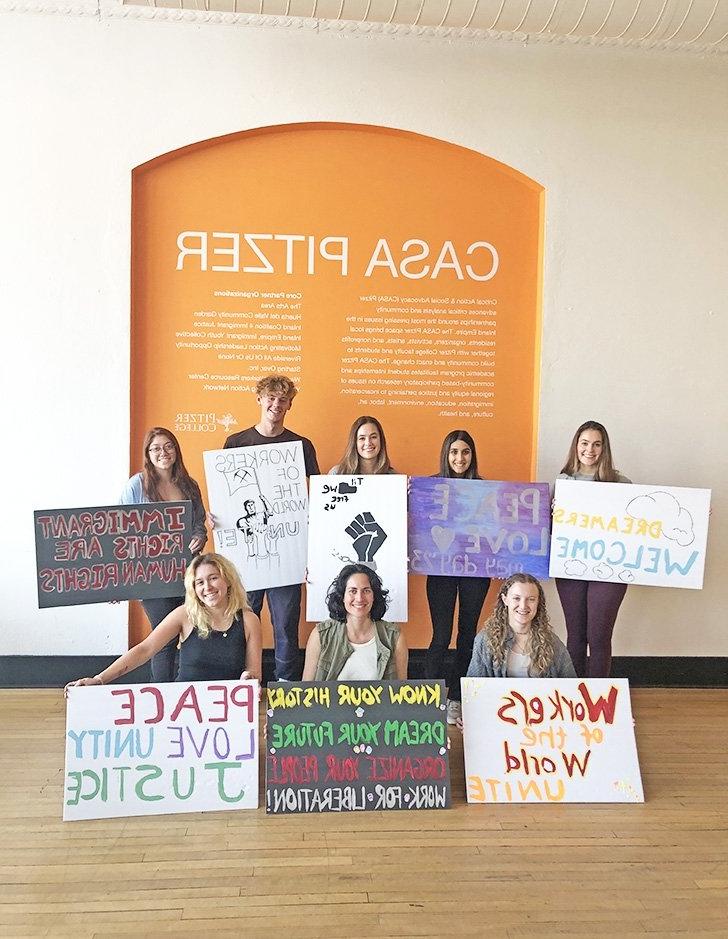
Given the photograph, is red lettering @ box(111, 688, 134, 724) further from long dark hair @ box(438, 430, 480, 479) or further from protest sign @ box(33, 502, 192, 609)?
long dark hair @ box(438, 430, 480, 479)

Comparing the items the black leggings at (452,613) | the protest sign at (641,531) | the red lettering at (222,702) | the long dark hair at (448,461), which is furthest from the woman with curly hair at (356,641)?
the protest sign at (641,531)

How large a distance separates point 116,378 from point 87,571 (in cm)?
127

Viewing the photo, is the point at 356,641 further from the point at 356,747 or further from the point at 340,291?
the point at 340,291

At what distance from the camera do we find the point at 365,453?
162 inches

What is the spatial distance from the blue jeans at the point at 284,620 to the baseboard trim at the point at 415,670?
0.27m

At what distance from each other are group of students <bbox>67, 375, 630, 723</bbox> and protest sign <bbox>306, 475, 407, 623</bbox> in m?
0.12

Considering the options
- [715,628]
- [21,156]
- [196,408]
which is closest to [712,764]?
[715,628]

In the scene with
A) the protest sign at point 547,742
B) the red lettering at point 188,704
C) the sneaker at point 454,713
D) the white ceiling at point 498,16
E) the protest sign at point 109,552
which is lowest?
the sneaker at point 454,713

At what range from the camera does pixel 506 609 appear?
3.41 m

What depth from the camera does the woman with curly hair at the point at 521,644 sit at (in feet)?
10.8

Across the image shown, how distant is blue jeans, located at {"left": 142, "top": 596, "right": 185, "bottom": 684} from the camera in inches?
145

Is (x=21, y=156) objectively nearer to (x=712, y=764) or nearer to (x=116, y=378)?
(x=116, y=378)

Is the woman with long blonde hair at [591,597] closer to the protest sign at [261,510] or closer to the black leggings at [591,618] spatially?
the black leggings at [591,618]

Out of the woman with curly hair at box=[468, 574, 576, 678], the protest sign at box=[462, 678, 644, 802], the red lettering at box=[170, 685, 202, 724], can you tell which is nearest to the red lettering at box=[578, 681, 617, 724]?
the protest sign at box=[462, 678, 644, 802]
